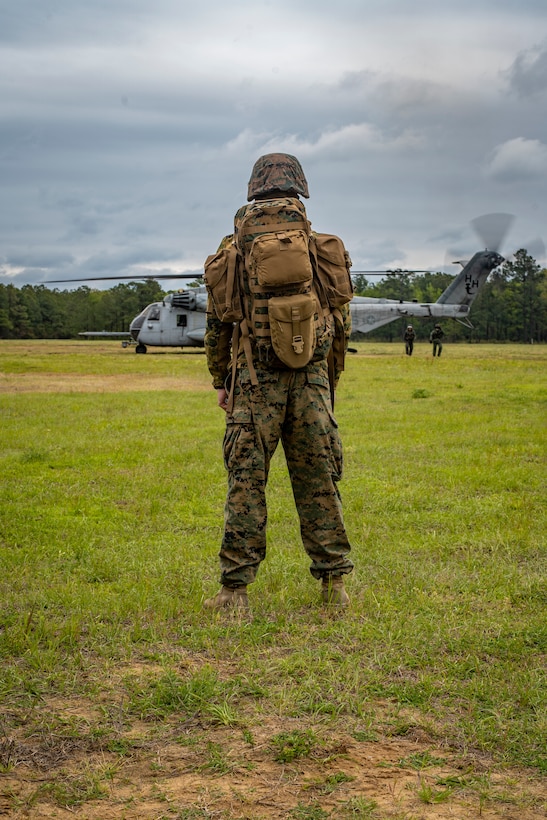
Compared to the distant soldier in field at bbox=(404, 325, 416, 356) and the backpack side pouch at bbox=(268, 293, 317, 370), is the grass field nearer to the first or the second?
the backpack side pouch at bbox=(268, 293, 317, 370)

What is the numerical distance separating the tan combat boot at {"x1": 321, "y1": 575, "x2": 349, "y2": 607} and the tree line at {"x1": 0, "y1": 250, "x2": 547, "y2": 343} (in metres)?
91.2

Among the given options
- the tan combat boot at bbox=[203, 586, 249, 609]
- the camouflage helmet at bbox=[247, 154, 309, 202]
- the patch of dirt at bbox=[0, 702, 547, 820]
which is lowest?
the patch of dirt at bbox=[0, 702, 547, 820]

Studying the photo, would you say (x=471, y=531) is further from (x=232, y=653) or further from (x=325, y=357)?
(x=232, y=653)

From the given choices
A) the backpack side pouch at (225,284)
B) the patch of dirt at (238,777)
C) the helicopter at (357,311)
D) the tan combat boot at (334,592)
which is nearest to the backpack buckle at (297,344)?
the backpack side pouch at (225,284)

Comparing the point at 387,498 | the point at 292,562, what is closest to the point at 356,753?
the point at 292,562

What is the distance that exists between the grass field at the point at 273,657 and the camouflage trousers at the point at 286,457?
0.30m

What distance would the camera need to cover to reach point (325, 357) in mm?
4293

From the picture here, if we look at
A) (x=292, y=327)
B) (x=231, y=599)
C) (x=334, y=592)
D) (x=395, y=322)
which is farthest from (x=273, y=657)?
(x=395, y=322)

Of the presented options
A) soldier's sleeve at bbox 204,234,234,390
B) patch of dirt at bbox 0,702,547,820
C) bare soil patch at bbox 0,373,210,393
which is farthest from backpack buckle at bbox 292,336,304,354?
bare soil patch at bbox 0,373,210,393

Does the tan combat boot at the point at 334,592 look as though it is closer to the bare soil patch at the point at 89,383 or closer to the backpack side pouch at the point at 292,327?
the backpack side pouch at the point at 292,327

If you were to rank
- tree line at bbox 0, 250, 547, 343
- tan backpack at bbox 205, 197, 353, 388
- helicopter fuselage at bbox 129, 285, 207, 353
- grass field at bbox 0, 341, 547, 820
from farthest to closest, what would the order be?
tree line at bbox 0, 250, 547, 343
helicopter fuselage at bbox 129, 285, 207, 353
tan backpack at bbox 205, 197, 353, 388
grass field at bbox 0, 341, 547, 820

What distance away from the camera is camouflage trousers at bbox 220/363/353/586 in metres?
4.18

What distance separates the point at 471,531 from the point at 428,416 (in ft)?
22.3

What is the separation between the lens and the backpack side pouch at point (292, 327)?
399cm
